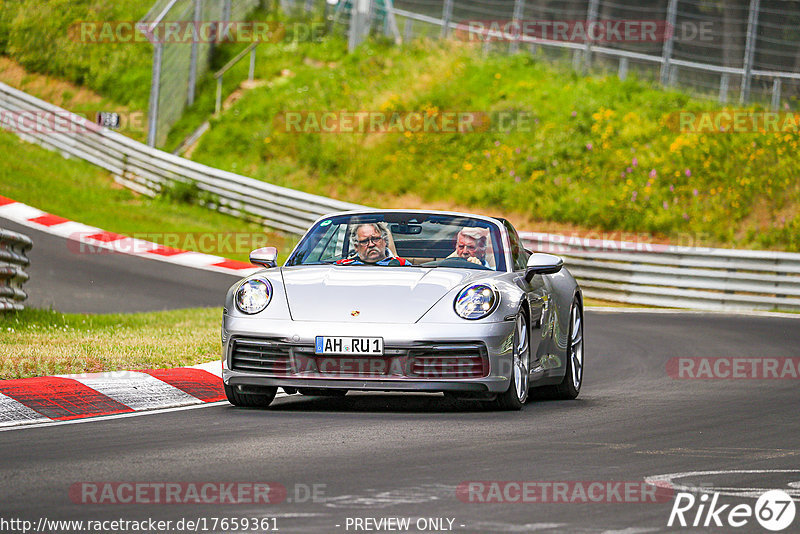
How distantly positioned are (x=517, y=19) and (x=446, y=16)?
2.02 m

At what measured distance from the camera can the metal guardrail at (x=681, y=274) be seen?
21.2m

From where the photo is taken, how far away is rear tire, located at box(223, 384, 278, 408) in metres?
8.55

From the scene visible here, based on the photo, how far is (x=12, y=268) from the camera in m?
12.8

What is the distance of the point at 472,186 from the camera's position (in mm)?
29156

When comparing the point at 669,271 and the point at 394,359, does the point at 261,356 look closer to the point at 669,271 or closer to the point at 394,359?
the point at 394,359

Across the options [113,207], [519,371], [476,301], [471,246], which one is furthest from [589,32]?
[476,301]

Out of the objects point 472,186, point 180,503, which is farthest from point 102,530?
point 472,186

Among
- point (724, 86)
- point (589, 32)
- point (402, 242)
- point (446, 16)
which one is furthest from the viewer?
point (446, 16)

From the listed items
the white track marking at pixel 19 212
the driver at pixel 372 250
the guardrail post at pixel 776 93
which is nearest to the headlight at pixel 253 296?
the driver at pixel 372 250

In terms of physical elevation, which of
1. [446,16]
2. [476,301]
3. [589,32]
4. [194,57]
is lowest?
[476,301]

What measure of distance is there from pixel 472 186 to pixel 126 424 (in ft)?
72.1

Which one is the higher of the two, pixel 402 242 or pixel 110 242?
pixel 402 242

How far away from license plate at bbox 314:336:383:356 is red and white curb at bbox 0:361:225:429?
116 centimetres

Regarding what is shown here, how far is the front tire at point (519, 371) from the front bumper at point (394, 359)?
0.14 m
